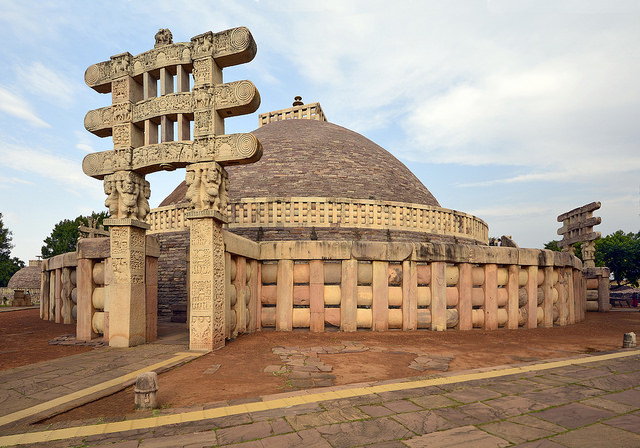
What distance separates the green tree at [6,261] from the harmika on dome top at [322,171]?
34.1 metres

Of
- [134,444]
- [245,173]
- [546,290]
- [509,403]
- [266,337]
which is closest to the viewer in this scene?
[134,444]

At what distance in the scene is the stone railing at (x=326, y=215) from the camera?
13.8 m

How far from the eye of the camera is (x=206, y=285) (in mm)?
7074

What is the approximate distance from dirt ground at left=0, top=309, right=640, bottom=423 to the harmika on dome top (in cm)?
975

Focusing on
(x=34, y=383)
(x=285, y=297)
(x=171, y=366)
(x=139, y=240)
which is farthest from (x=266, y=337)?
(x=34, y=383)

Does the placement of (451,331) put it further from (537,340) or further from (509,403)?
(509,403)

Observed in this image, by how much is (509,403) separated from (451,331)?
4.99 m

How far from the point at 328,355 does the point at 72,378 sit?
12.3 feet

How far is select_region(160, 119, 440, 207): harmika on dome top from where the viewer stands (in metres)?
17.9

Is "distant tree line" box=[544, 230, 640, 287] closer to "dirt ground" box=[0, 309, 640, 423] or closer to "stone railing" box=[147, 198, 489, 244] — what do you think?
"stone railing" box=[147, 198, 489, 244]

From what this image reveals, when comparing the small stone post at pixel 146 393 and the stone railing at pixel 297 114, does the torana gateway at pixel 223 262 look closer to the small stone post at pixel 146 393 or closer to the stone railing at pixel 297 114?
the small stone post at pixel 146 393

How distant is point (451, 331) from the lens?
29.1 feet

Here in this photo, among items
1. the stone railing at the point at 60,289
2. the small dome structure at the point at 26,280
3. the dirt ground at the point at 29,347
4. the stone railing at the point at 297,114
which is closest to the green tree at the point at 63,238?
the small dome structure at the point at 26,280

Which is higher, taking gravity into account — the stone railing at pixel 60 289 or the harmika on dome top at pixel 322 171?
the harmika on dome top at pixel 322 171
